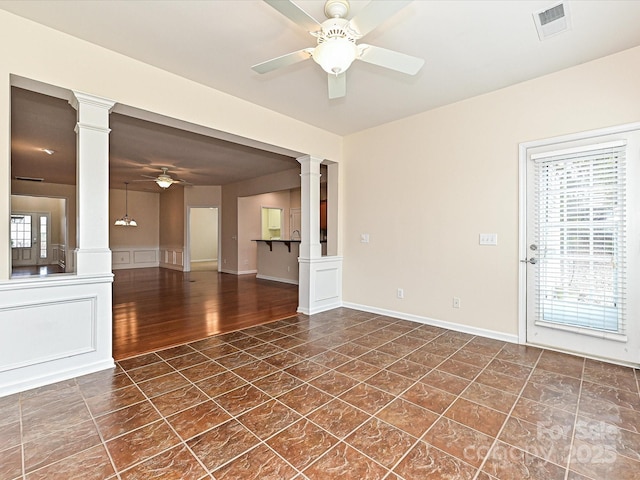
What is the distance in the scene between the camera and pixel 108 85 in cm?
278

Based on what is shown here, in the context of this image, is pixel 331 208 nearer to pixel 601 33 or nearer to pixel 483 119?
pixel 483 119

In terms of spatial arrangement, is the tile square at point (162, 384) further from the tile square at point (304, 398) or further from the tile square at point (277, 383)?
the tile square at point (304, 398)

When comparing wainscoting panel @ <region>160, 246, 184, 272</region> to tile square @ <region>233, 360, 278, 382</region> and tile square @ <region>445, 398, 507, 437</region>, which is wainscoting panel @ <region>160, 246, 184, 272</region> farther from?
tile square @ <region>445, 398, 507, 437</region>

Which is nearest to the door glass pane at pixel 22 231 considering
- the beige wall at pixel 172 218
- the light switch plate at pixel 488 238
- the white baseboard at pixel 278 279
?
the beige wall at pixel 172 218

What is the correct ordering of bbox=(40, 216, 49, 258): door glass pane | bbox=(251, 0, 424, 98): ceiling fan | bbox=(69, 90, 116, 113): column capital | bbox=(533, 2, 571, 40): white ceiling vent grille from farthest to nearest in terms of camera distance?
bbox=(40, 216, 49, 258): door glass pane
bbox=(69, 90, 116, 113): column capital
bbox=(533, 2, 571, 40): white ceiling vent grille
bbox=(251, 0, 424, 98): ceiling fan

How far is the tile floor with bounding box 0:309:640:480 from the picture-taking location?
1622 millimetres

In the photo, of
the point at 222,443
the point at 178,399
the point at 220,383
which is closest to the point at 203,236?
the point at 220,383

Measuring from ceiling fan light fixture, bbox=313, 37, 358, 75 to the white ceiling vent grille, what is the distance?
1.48m

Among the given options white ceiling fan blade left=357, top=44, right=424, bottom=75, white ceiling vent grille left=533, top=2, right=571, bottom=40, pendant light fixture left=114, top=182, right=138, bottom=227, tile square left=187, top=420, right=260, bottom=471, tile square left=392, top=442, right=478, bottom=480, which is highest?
white ceiling vent grille left=533, top=2, right=571, bottom=40

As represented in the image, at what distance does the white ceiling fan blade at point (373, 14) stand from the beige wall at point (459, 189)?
239 centimetres

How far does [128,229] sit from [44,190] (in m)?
2.38

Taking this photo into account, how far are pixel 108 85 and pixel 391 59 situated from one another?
2.42 meters

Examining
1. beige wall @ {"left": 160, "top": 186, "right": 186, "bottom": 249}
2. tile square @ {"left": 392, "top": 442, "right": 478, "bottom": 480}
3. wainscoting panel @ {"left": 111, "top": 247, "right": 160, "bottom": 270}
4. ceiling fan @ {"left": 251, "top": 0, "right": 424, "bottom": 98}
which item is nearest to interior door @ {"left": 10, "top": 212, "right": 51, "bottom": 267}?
wainscoting panel @ {"left": 111, "top": 247, "right": 160, "bottom": 270}

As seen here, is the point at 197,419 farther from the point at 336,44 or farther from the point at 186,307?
the point at 186,307
